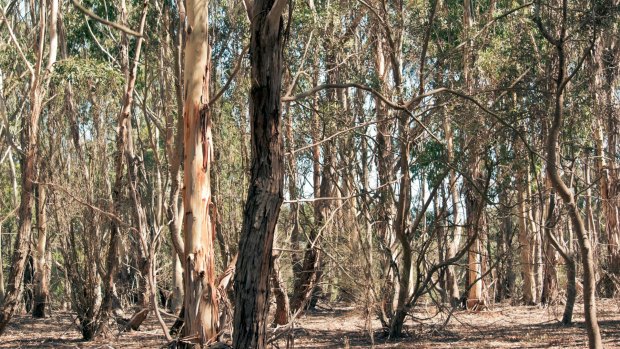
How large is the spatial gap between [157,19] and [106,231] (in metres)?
5.42

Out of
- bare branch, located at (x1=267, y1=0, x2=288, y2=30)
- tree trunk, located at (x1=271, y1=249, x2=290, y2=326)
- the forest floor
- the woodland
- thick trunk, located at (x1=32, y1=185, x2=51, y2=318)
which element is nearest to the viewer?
bare branch, located at (x1=267, y1=0, x2=288, y2=30)

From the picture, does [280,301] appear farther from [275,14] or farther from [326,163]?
[275,14]

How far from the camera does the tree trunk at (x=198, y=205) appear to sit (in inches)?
368

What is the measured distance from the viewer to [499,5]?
21.8 m

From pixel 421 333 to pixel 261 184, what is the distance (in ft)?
25.1

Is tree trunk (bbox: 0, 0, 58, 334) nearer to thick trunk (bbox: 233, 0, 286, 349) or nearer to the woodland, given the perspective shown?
the woodland

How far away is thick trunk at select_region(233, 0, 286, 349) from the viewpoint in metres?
6.64

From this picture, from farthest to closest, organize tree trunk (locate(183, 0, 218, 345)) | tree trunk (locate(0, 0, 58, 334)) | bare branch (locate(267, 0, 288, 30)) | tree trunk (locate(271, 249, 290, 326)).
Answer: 1. tree trunk (locate(271, 249, 290, 326))
2. tree trunk (locate(0, 0, 58, 334))
3. tree trunk (locate(183, 0, 218, 345))
4. bare branch (locate(267, 0, 288, 30))

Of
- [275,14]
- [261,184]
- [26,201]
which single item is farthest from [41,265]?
[275,14]

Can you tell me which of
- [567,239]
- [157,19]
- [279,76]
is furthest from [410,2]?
[567,239]

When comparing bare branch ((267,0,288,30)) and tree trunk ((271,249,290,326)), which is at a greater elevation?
bare branch ((267,0,288,30))

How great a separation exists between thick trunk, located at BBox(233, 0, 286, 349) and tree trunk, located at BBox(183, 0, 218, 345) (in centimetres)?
271

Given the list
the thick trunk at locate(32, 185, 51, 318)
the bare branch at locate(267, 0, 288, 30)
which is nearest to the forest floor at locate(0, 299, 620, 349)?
the thick trunk at locate(32, 185, 51, 318)

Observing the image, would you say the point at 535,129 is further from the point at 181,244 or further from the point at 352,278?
the point at 181,244
